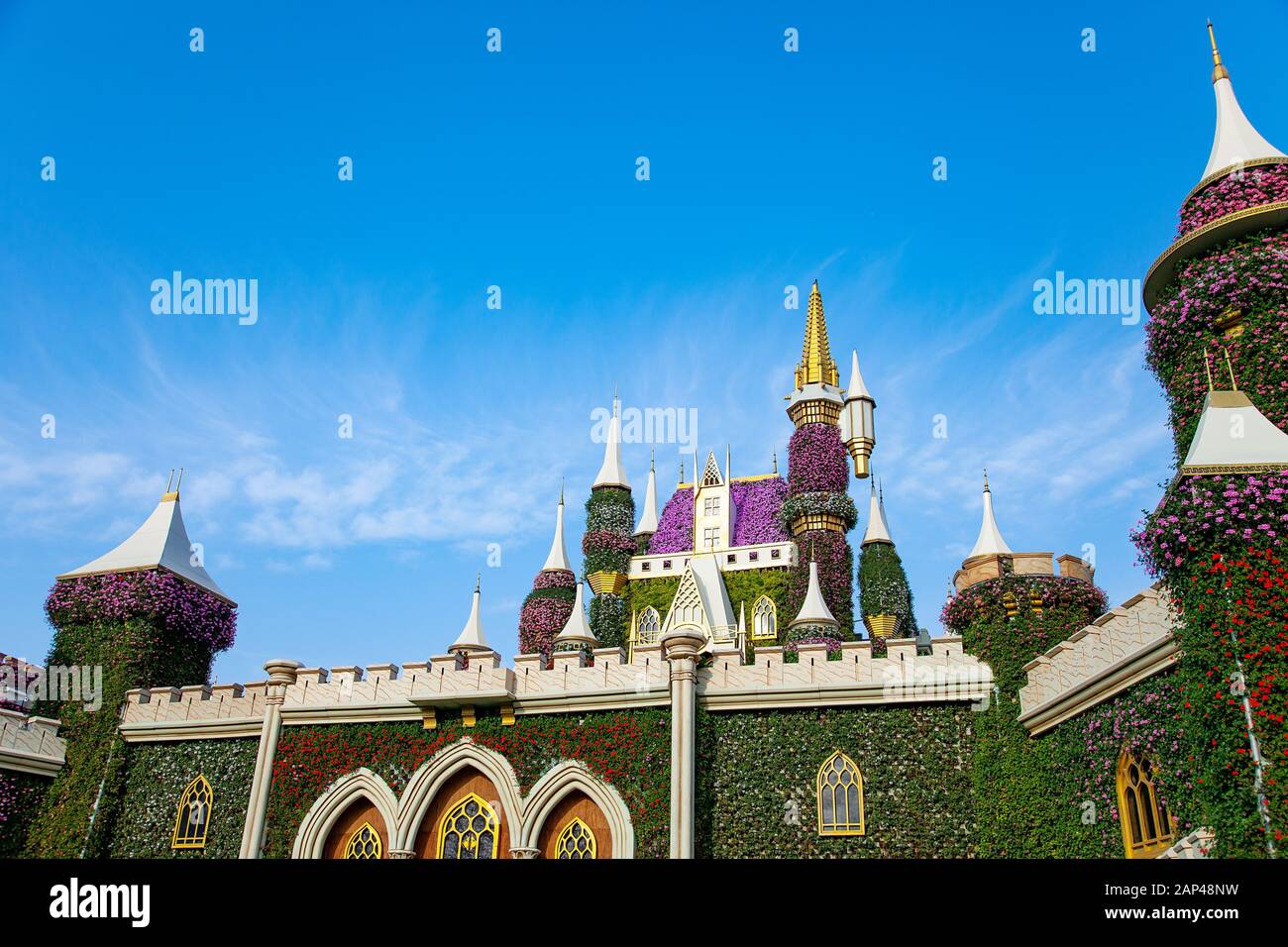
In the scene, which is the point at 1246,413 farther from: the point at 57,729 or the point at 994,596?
the point at 57,729

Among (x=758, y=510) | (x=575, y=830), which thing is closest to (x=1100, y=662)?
(x=575, y=830)

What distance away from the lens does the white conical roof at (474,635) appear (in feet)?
106

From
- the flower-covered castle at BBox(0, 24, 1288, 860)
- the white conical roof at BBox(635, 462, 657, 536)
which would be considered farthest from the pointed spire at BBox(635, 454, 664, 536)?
the flower-covered castle at BBox(0, 24, 1288, 860)


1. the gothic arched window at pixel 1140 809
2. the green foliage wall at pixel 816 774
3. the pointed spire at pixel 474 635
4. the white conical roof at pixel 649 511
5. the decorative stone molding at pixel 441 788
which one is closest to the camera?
the gothic arched window at pixel 1140 809

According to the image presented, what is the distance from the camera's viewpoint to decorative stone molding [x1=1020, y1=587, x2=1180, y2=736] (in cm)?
1233

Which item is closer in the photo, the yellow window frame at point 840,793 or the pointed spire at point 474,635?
the yellow window frame at point 840,793

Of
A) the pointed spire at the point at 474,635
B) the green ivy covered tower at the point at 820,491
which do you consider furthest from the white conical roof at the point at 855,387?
the pointed spire at the point at 474,635

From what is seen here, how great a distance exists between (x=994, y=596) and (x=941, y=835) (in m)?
4.15

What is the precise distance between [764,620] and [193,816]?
2427cm

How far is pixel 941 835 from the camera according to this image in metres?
15.9

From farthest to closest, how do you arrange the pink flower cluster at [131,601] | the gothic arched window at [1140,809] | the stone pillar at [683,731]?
the pink flower cluster at [131,601]
the stone pillar at [683,731]
the gothic arched window at [1140,809]

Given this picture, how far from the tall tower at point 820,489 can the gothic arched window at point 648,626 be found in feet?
18.8

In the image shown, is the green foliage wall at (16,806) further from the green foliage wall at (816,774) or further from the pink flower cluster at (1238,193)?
the pink flower cluster at (1238,193)
